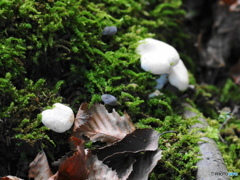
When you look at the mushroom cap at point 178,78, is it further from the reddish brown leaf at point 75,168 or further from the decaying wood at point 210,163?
the reddish brown leaf at point 75,168

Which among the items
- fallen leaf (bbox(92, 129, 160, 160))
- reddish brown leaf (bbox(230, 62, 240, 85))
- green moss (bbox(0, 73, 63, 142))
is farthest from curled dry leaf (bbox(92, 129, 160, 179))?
reddish brown leaf (bbox(230, 62, 240, 85))

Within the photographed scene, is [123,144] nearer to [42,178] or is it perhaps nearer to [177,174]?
[177,174]

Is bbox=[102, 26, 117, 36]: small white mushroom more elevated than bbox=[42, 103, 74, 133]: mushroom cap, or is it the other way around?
bbox=[102, 26, 117, 36]: small white mushroom

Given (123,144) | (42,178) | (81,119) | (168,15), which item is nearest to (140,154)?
(123,144)

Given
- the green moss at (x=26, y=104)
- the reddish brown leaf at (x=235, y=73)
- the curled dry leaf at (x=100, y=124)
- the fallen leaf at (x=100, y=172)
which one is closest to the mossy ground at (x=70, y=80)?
the green moss at (x=26, y=104)

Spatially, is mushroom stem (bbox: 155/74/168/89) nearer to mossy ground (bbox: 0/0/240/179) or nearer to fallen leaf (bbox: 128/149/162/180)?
mossy ground (bbox: 0/0/240/179)

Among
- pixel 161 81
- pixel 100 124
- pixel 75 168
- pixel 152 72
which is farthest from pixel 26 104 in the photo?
pixel 161 81
